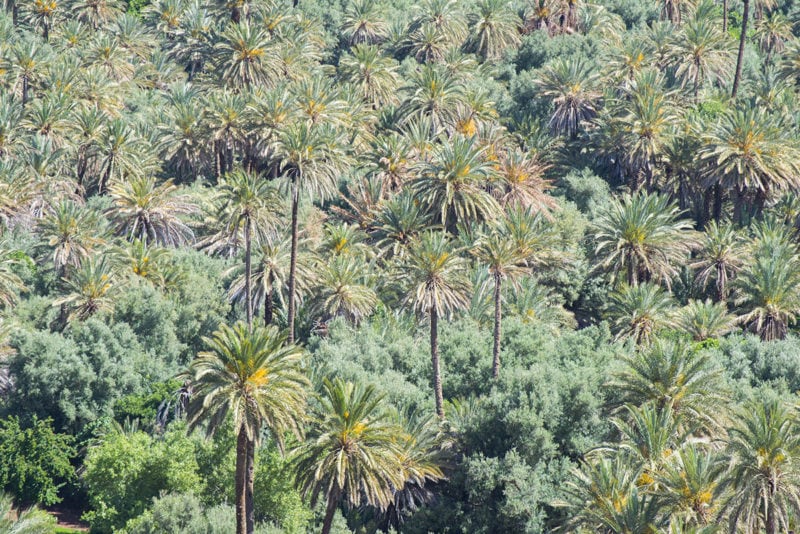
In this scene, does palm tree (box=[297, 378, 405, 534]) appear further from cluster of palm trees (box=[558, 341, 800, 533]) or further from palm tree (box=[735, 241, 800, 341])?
palm tree (box=[735, 241, 800, 341])

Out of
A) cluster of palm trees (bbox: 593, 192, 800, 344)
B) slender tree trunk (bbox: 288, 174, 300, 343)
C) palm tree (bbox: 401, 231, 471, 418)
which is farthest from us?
cluster of palm trees (bbox: 593, 192, 800, 344)

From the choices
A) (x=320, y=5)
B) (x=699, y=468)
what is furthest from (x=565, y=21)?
(x=699, y=468)

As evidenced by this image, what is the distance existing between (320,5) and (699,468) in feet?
272

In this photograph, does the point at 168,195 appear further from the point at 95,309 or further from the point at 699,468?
the point at 699,468

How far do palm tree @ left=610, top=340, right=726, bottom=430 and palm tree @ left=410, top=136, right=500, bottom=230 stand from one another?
66.9 feet

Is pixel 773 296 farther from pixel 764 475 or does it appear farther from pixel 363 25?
pixel 363 25

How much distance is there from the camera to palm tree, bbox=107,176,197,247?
7519 centimetres

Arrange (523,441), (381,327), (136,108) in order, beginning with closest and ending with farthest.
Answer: (523,441)
(381,327)
(136,108)

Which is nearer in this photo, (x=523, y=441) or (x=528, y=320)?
(x=523, y=441)

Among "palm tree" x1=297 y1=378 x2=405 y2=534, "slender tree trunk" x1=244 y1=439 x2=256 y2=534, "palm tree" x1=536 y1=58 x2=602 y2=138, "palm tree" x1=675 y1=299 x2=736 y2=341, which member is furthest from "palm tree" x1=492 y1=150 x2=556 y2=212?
"slender tree trunk" x1=244 y1=439 x2=256 y2=534

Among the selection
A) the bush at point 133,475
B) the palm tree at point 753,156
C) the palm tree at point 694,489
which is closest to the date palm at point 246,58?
the palm tree at point 753,156

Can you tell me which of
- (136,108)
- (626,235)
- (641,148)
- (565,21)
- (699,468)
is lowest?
(699,468)

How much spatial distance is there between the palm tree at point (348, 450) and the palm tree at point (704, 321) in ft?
74.9

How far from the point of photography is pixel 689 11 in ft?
352
